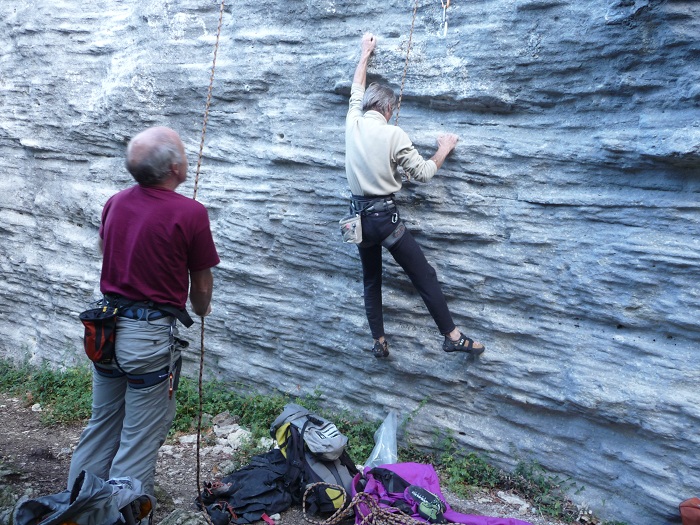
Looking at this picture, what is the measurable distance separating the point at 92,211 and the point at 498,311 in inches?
188

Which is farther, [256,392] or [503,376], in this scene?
[256,392]

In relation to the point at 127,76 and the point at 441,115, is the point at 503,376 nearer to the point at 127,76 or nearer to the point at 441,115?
the point at 441,115

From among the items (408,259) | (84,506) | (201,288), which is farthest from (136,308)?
(408,259)

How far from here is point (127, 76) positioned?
6.89 m

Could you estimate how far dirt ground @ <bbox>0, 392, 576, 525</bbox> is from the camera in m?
4.63

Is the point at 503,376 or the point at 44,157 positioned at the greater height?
the point at 44,157

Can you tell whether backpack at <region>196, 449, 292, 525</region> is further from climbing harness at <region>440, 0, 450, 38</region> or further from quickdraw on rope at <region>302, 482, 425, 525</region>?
climbing harness at <region>440, 0, 450, 38</region>

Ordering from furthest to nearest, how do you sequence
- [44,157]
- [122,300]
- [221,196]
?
[44,157]
[221,196]
[122,300]

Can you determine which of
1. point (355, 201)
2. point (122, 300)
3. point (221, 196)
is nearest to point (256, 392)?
point (221, 196)

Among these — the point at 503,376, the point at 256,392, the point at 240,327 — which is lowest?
the point at 256,392

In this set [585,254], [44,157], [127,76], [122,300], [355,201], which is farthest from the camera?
[44,157]

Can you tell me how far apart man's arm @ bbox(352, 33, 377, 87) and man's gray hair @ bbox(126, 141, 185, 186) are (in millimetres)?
2176

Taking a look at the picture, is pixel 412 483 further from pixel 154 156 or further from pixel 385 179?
pixel 154 156

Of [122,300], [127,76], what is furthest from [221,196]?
[122,300]
